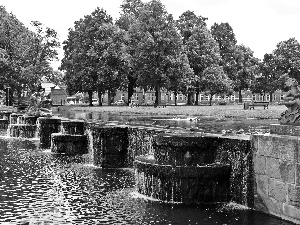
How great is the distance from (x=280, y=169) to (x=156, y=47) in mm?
54149

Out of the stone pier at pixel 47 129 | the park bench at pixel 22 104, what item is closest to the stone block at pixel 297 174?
the stone pier at pixel 47 129

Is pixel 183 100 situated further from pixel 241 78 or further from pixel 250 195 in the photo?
pixel 250 195

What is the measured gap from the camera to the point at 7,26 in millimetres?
72125

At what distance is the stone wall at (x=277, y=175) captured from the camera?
495 inches

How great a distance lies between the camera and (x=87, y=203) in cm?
1500

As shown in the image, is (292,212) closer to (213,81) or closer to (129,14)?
(213,81)

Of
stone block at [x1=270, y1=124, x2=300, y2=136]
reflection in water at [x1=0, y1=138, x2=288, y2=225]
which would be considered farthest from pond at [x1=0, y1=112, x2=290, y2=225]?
stone block at [x1=270, y1=124, x2=300, y2=136]

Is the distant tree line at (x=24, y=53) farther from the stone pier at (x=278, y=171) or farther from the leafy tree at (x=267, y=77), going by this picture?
the stone pier at (x=278, y=171)

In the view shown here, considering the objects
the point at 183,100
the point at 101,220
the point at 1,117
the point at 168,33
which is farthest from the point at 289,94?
the point at 183,100

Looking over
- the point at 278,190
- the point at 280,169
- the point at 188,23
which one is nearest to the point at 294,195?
the point at 278,190

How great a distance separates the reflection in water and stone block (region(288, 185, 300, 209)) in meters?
0.60

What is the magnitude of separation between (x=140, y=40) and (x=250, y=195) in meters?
57.4

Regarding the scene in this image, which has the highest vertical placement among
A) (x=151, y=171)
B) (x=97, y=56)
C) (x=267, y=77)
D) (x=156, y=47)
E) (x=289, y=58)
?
(x=289, y=58)

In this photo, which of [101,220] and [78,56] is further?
[78,56]
